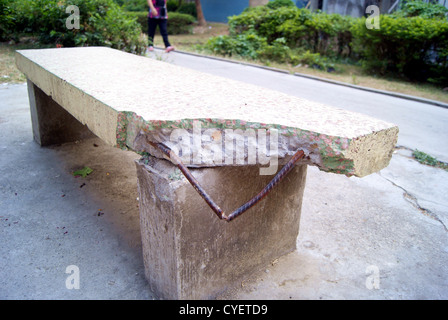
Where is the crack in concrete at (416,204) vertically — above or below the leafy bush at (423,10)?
below

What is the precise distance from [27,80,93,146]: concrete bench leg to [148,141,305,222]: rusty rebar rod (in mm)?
2333

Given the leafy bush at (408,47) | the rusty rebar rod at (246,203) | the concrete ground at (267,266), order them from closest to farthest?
the rusty rebar rod at (246,203), the concrete ground at (267,266), the leafy bush at (408,47)

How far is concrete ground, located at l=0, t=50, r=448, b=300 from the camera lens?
177cm

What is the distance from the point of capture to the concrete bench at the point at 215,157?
1.39m

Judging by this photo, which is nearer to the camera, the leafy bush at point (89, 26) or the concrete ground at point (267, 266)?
the concrete ground at point (267, 266)

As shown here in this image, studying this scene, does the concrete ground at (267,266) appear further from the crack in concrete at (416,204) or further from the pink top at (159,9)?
the pink top at (159,9)

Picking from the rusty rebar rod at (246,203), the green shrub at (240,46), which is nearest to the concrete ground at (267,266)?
the rusty rebar rod at (246,203)

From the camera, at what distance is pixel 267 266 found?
192cm

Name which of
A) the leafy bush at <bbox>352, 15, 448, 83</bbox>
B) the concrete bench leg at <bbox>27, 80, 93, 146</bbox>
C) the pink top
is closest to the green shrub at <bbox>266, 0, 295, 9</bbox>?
the leafy bush at <bbox>352, 15, 448, 83</bbox>

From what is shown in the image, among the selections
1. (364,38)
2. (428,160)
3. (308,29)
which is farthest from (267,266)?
(308,29)

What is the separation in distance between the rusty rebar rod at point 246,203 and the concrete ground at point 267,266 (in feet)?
1.97

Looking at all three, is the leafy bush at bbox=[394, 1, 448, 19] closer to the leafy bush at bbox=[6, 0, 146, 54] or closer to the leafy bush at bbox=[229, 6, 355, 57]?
the leafy bush at bbox=[229, 6, 355, 57]

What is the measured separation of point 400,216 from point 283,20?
8.35m
